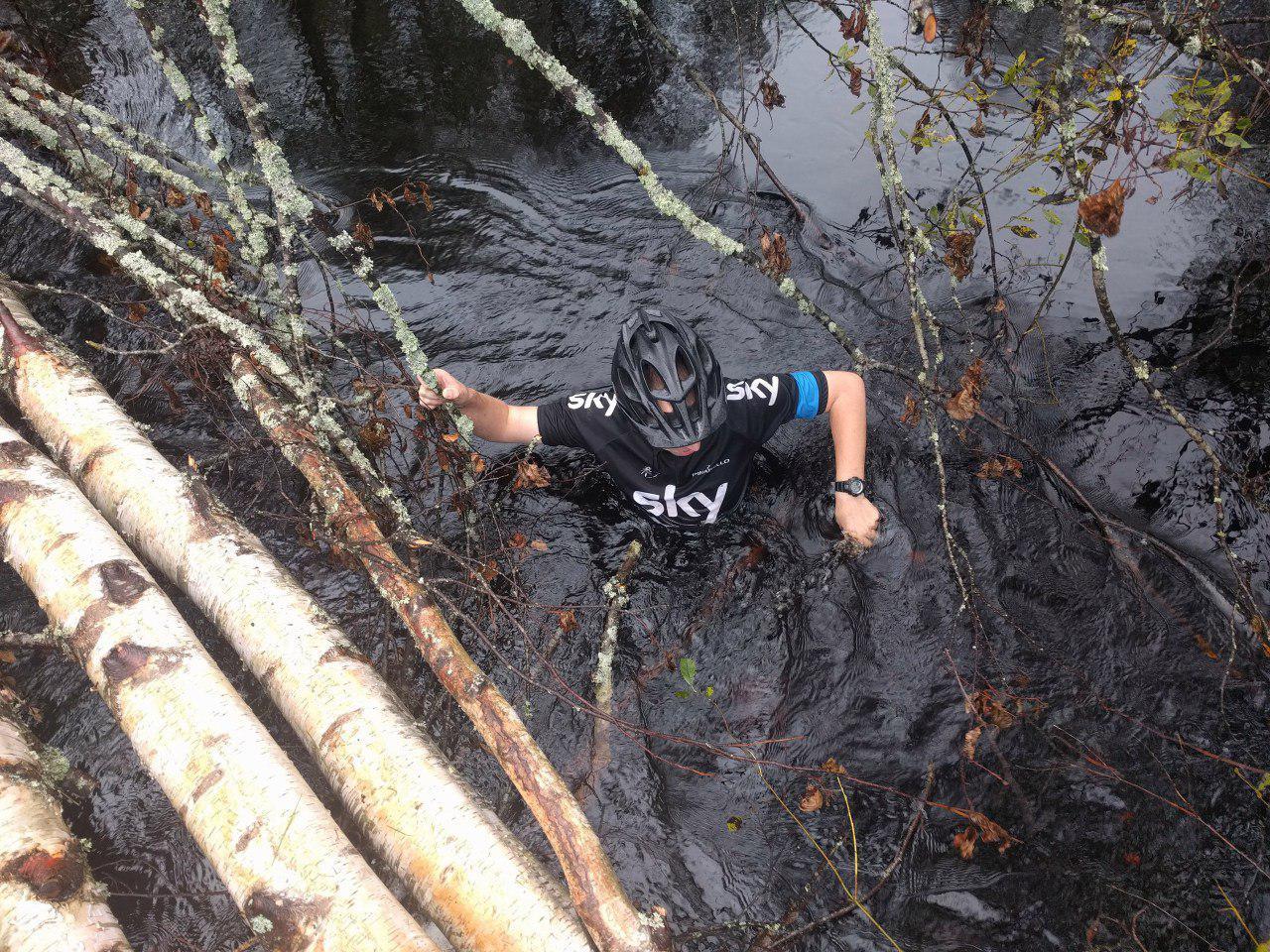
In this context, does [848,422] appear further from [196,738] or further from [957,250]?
[196,738]

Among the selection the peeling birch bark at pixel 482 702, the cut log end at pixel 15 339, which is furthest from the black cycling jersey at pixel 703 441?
the cut log end at pixel 15 339

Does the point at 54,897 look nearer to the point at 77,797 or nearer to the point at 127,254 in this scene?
the point at 77,797

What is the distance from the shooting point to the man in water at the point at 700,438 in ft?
11.7

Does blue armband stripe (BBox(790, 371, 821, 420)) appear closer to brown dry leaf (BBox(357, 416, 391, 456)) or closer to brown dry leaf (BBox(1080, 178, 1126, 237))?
brown dry leaf (BBox(1080, 178, 1126, 237))

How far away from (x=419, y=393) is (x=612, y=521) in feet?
5.31

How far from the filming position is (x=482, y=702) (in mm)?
3174

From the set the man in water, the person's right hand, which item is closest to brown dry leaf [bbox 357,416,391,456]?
the man in water

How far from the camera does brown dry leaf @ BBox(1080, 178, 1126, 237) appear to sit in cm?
282

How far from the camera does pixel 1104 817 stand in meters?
3.50

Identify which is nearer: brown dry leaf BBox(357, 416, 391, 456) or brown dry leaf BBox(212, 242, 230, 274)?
brown dry leaf BBox(357, 416, 391, 456)

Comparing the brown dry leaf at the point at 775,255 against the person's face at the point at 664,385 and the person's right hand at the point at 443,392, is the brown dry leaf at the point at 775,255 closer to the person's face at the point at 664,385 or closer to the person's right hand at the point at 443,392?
the person's face at the point at 664,385

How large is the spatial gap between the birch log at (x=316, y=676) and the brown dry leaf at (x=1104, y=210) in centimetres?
307

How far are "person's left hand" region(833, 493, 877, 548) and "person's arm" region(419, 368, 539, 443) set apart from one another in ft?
5.14

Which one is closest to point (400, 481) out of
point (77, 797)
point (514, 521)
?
point (514, 521)
